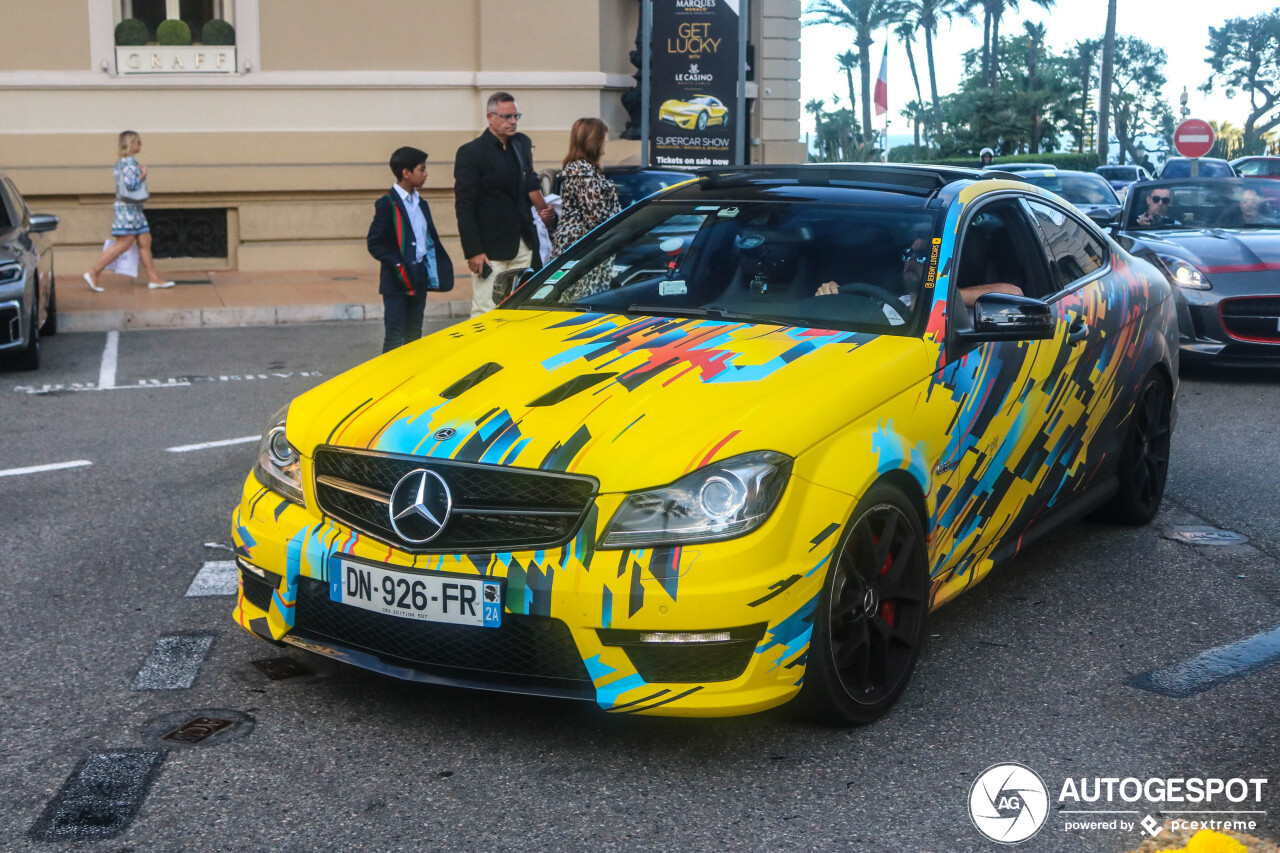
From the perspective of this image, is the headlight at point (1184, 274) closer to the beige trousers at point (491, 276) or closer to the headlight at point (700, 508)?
the beige trousers at point (491, 276)

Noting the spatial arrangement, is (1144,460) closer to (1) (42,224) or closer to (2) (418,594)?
(2) (418,594)

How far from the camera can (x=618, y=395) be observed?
12.6ft

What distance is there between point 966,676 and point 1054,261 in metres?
1.71

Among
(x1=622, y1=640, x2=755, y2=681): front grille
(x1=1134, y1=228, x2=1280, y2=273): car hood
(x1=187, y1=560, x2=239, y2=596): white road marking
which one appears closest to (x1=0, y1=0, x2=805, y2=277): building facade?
(x1=1134, y1=228, x2=1280, y2=273): car hood

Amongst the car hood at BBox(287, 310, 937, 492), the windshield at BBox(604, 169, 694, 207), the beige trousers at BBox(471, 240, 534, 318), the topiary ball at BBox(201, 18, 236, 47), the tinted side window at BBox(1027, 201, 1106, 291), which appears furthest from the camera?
the topiary ball at BBox(201, 18, 236, 47)

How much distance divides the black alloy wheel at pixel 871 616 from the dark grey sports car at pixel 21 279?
7.75m

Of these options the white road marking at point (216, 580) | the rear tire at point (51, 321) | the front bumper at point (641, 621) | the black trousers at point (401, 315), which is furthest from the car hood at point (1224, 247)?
the rear tire at point (51, 321)

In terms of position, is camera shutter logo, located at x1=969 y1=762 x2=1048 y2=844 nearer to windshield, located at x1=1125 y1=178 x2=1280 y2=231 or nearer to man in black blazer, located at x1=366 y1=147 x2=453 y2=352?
man in black blazer, located at x1=366 y1=147 x2=453 y2=352

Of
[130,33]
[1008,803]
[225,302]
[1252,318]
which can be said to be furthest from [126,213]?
[1008,803]

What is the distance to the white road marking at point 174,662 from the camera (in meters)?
4.26

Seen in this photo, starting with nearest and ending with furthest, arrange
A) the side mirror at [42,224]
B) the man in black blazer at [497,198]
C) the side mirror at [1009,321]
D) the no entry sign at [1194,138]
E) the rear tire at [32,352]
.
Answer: the side mirror at [1009,321] < the man in black blazer at [497,198] < the rear tire at [32,352] < the side mirror at [42,224] < the no entry sign at [1194,138]

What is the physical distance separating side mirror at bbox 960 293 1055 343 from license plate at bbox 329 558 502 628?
1721 millimetres

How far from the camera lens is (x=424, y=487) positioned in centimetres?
363

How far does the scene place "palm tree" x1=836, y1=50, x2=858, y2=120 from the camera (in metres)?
106
